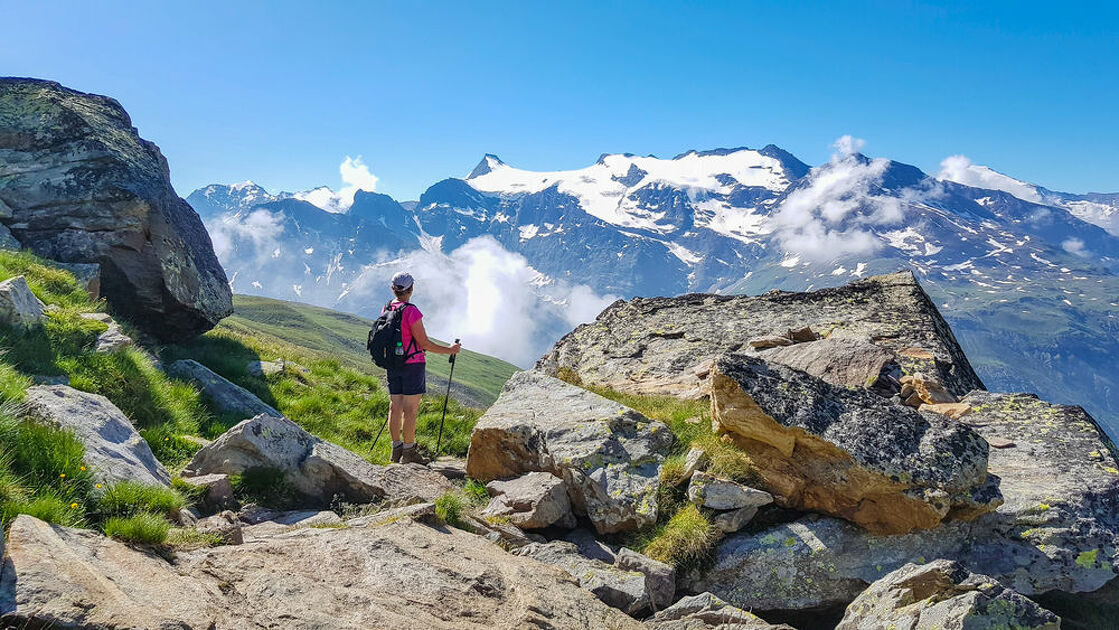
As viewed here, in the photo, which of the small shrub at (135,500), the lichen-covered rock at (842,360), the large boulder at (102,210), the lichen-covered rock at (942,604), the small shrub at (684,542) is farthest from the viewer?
the large boulder at (102,210)

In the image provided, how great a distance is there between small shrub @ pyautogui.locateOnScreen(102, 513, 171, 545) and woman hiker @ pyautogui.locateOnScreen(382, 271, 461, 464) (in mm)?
8017

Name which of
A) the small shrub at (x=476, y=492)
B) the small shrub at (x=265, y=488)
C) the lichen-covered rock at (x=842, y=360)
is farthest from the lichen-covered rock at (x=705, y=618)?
the lichen-covered rock at (x=842, y=360)

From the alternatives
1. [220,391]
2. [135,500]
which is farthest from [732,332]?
[135,500]

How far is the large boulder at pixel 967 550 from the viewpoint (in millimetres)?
10812

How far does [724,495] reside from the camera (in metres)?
11.9

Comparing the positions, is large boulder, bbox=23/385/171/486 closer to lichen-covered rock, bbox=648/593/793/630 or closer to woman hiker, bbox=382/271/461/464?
woman hiker, bbox=382/271/461/464

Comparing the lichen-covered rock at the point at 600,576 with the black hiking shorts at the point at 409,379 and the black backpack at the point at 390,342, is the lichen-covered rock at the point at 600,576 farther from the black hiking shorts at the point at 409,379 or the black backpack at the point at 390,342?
the black backpack at the point at 390,342

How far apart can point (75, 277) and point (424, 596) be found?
1701cm

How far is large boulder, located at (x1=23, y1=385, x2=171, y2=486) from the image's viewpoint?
8.72 meters

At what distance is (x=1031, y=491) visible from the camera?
1195 centimetres

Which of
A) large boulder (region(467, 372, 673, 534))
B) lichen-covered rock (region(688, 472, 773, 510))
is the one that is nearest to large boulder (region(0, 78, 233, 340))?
large boulder (region(467, 372, 673, 534))

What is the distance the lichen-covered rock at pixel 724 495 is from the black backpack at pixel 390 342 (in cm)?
751

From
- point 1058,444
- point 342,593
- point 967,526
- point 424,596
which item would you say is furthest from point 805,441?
point 342,593

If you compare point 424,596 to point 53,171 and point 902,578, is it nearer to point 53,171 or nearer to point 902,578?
point 902,578
